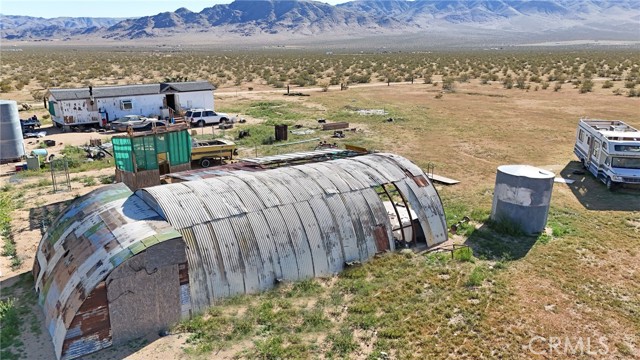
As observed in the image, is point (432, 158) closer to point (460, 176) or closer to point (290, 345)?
point (460, 176)

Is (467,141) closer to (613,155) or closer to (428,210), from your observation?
(613,155)

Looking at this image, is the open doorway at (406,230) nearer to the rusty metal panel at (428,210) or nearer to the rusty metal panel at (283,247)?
the rusty metal panel at (428,210)

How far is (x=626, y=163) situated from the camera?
83.9 ft

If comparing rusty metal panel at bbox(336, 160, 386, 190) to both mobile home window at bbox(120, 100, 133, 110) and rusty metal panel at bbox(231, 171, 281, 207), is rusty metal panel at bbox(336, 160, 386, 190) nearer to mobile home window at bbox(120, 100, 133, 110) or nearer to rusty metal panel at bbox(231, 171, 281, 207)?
rusty metal panel at bbox(231, 171, 281, 207)

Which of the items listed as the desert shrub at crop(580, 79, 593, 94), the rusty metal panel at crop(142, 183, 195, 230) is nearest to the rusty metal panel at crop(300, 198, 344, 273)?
the rusty metal panel at crop(142, 183, 195, 230)

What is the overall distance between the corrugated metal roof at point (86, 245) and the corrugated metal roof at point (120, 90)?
27.3 metres

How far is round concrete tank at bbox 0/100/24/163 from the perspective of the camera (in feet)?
101

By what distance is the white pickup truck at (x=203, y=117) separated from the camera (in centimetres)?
4131

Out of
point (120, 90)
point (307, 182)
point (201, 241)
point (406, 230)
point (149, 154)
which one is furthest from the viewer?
point (120, 90)

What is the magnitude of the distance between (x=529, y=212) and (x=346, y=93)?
43594mm

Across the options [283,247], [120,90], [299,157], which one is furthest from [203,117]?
[283,247]

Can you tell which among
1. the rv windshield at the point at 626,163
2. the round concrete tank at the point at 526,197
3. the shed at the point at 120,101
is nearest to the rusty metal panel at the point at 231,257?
the round concrete tank at the point at 526,197

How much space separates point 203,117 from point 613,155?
3037 centimetres

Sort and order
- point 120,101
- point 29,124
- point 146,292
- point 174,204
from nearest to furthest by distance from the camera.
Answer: point 146,292 < point 174,204 < point 29,124 < point 120,101
